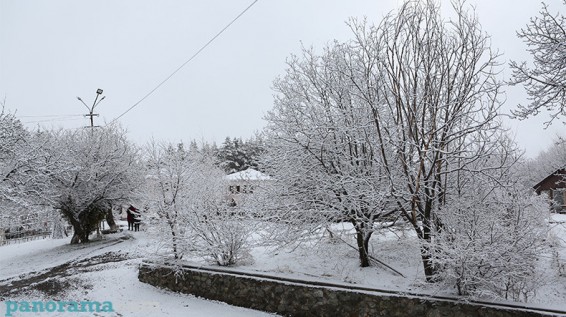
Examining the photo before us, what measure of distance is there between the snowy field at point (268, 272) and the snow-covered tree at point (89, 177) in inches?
208

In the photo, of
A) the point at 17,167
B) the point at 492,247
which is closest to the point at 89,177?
the point at 17,167

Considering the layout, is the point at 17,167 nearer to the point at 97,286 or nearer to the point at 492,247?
the point at 97,286

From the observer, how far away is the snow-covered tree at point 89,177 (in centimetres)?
1852

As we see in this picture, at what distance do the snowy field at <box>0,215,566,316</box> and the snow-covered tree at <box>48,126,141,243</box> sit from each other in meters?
5.28

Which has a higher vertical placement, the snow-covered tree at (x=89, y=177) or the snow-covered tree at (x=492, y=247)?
the snow-covered tree at (x=89, y=177)

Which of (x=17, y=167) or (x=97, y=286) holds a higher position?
(x=17, y=167)

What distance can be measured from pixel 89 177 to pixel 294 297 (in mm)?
14268

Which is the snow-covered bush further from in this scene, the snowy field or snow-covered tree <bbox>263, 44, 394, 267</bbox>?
snow-covered tree <bbox>263, 44, 394, 267</bbox>

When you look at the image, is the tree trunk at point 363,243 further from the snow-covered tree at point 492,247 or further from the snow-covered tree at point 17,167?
the snow-covered tree at point 17,167

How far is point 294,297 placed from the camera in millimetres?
8602

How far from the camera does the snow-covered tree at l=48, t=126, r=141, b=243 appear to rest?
18516 mm

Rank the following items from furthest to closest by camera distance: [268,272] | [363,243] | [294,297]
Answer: [268,272] < [363,243] < [294,297]

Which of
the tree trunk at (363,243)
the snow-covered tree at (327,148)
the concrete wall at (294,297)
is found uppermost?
the snow-covered tree at (327,148)

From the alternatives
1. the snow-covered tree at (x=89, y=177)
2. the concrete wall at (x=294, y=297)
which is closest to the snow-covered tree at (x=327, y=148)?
the concrete wall at (x=294, y=297)
